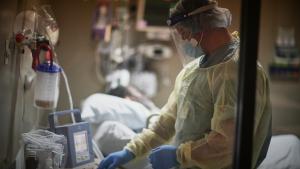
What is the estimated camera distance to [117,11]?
128 inches

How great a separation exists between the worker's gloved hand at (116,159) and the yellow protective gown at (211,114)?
0.22 m

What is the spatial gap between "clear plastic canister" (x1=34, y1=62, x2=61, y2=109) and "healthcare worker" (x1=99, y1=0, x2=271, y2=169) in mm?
529

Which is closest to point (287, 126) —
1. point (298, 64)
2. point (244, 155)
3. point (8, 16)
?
point (298, 64)

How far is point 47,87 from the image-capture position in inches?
71.5

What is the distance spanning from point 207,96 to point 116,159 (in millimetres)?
503

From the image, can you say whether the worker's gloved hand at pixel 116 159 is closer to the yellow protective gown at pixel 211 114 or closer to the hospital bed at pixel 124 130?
the hospital bed at pixel 124 130

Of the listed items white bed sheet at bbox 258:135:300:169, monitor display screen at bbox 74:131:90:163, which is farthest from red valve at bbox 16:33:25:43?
white bed sheet at bbox 258:135:300:169

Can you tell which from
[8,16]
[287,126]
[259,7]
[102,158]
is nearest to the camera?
[259,7]

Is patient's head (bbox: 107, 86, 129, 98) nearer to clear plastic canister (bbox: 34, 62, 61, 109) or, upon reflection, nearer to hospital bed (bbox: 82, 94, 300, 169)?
hospital bed (bbox: 82, 94, 300, 169)

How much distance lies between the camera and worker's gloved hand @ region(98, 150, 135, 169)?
1792 mm

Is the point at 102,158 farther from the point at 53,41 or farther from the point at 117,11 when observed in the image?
the point at 117,11

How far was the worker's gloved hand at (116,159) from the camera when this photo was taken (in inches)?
70.6

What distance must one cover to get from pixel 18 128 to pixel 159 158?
0.61m

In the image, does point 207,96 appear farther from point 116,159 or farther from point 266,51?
point 266,51
